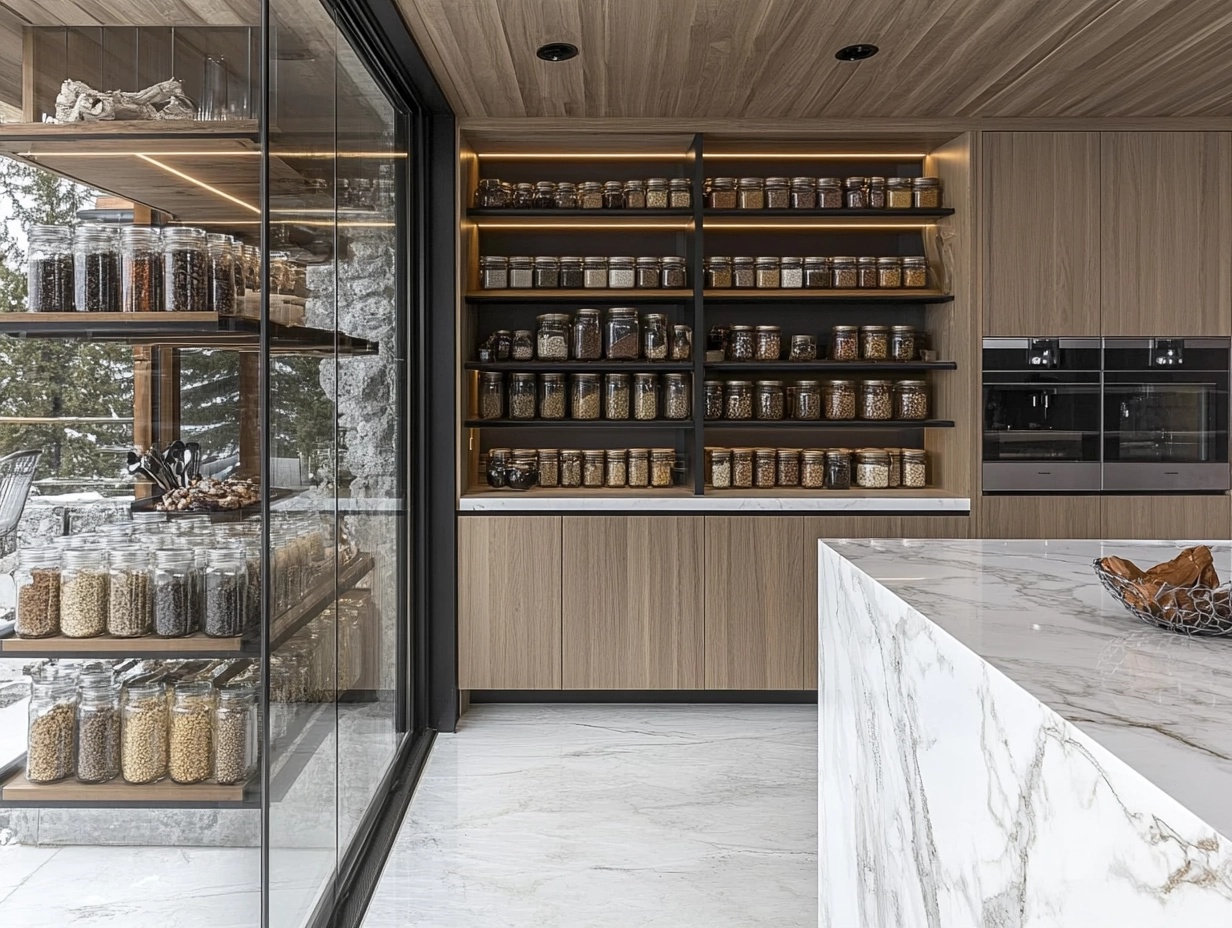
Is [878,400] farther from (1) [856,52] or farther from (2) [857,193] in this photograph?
(1) [856,52]

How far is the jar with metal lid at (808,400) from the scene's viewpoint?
378 cm

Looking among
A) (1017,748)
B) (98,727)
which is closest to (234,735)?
(98,727)

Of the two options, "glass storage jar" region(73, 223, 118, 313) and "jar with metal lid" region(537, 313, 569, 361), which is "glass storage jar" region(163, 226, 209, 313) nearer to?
"glass storage jar" region(73, 223, 118, 313)

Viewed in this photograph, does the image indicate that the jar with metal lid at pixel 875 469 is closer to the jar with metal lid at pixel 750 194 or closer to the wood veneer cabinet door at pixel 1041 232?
the wood veneer cabinet door at pixel 1041 232

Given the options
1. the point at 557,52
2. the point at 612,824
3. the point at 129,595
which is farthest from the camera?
the point at 557,52

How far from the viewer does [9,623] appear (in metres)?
1.00

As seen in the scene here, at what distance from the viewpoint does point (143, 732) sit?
132 centimetres

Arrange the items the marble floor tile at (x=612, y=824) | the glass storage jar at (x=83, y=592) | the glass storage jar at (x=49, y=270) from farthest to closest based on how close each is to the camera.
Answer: the marble floor tile at (x=612, y=824), the glass storage jar at (x=83, y=592), the glass storage jar at (x=49, y=270)

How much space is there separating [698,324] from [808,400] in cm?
57

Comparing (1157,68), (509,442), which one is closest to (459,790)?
(509,442)

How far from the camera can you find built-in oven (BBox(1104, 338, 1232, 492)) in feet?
11.7

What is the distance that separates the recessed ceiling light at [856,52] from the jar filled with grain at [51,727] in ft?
8.79

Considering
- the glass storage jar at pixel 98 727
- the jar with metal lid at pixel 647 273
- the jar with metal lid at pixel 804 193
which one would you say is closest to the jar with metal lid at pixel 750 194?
the jar with metal lid at pixel 804 193

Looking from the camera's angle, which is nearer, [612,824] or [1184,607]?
[1184,607]
